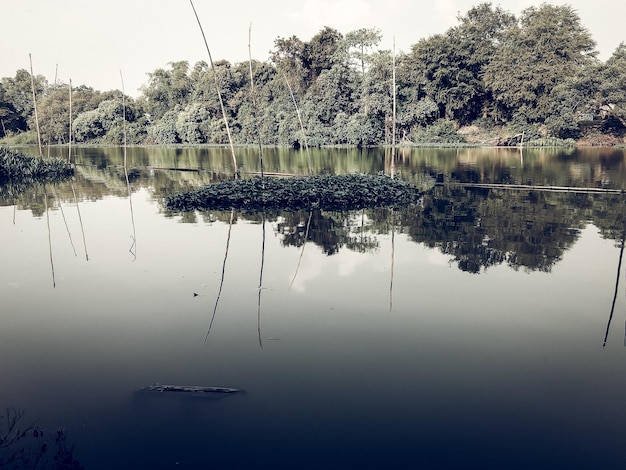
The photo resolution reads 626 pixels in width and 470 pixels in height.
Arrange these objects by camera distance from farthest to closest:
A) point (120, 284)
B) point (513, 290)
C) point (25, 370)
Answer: point (120, 284), point (513, 290), point (25, 370)

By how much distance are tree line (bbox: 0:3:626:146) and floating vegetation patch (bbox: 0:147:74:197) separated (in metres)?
19.7

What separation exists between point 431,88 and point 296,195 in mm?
41986

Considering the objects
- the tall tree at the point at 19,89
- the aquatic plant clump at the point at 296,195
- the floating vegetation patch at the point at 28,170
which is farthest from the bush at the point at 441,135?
the tall tree at the point at 19,89

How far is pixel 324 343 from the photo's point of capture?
6371mm

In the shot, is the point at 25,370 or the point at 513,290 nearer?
the point at 25,370

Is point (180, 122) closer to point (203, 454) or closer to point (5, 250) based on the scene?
point (5, 250)

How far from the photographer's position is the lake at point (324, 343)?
4.47m

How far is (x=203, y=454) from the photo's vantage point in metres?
4.32

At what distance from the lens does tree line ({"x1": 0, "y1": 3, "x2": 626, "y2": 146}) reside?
1940 inches

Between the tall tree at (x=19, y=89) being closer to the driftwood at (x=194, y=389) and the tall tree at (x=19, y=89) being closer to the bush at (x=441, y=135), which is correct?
A: the bush at (x=441, y=135)

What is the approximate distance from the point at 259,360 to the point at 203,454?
1.69 m

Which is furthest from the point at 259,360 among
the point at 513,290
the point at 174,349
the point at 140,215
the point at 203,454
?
the point at 140,215

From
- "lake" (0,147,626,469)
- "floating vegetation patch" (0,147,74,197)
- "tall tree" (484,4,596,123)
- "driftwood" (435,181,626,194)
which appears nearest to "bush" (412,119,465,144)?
"tall tree" (484,4,596,123)

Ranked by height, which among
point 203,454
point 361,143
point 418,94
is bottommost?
point 203,454
